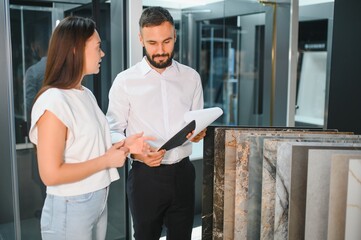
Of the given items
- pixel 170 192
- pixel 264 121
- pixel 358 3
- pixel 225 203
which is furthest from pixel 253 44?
pixel 225 203

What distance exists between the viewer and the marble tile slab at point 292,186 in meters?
1.00

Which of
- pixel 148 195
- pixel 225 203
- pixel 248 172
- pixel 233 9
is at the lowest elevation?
pixel 148 195

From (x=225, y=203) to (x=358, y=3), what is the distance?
2113mm

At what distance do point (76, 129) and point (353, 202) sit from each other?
91 centimetres

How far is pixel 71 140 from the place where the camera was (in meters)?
1.28

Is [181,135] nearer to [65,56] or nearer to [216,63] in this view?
[65,56]

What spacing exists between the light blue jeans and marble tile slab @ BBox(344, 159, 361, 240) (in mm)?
863

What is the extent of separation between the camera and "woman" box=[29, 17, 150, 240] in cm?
121

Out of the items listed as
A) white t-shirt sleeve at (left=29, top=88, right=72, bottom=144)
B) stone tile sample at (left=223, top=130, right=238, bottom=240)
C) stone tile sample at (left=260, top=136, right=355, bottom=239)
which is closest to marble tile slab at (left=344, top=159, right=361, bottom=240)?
stone tile sample at (left=260, top=136, right=355, bottom=239)

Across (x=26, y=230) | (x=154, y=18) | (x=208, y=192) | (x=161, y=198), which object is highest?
(x=154, y=18)

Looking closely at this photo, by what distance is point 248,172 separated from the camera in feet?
3.72

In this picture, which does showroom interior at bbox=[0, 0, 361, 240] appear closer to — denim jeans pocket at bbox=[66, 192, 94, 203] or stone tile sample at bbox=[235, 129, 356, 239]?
stone tile sample at bbox=[235, 129, 356, 239]

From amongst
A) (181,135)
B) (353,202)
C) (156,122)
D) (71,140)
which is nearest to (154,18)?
(156,122)

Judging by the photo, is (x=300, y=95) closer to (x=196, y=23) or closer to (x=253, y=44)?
(x=253, y=44)
